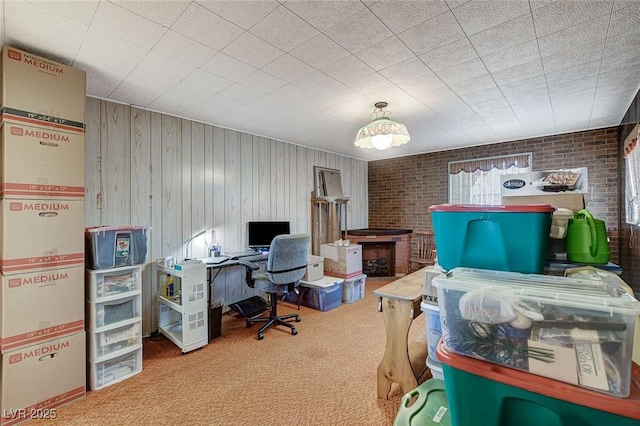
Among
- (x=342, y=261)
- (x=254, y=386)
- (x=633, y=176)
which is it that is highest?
(x=633, y=176)

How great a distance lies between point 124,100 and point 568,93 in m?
4.33

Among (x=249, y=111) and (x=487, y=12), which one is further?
(x=249, y=111)

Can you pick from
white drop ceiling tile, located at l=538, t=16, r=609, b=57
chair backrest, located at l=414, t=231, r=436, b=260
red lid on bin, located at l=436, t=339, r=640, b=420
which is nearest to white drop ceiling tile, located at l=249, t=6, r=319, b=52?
white drop ceiling tile, located at l=538, t=16, r=609, b=57

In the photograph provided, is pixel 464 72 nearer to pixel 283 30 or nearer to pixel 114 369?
pixel 283 30

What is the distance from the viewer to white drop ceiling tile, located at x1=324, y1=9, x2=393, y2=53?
5.42 feet

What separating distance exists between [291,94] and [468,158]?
3.72 metres

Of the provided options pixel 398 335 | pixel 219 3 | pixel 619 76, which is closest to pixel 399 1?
pixel 219 3

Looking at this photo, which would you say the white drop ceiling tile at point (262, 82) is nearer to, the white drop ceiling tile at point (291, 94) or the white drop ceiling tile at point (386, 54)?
the white drop ceiling tile at point (291, 94)

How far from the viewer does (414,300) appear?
5.82 ft

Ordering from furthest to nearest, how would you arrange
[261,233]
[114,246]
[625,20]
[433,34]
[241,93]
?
[261,233] < [241,93] < [114,246] < [433,34] < [625,20]

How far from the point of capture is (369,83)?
247 cm

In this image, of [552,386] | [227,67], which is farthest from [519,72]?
[552,386]

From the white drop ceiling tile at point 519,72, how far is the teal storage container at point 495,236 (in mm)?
1762

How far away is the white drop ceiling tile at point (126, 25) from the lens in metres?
1.58
